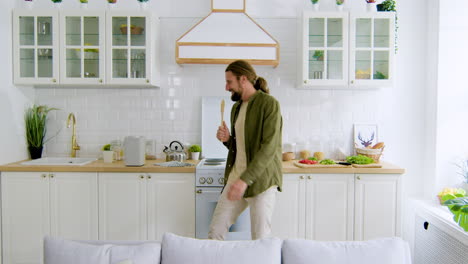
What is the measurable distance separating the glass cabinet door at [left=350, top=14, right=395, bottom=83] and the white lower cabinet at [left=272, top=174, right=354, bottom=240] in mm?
997

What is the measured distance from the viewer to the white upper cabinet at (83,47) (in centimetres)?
354

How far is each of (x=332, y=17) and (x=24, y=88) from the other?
306 centimetres

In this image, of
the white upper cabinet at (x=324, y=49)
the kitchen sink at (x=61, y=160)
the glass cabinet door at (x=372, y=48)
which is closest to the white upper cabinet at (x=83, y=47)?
the kitchen sink at (x=61, y=160)

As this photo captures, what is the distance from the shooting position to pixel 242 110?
2.61 meters

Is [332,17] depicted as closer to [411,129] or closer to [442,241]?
[411,129]

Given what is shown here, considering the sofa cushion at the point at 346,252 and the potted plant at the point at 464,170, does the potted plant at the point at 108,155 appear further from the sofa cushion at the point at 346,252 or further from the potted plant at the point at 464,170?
the potted plant at the point at 464,170

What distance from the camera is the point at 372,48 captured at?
3.55 metres

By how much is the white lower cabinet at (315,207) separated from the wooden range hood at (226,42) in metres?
1.12

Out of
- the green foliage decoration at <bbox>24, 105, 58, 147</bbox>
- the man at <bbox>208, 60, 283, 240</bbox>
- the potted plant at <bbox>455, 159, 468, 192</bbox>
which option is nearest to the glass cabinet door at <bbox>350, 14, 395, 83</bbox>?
the potted plant at <bbox>455, 159, 468, 192</bbox>

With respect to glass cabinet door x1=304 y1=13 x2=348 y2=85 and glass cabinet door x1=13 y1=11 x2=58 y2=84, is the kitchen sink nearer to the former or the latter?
glass cabinet door x1=13 y1=11 x2=58 y2=84

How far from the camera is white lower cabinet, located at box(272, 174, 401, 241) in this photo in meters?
3.31

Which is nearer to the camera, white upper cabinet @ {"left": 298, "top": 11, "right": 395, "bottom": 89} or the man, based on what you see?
the man

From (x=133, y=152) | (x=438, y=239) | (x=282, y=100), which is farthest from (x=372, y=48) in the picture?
(x=133, y=152)

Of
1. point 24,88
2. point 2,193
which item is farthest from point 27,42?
point 2,193
